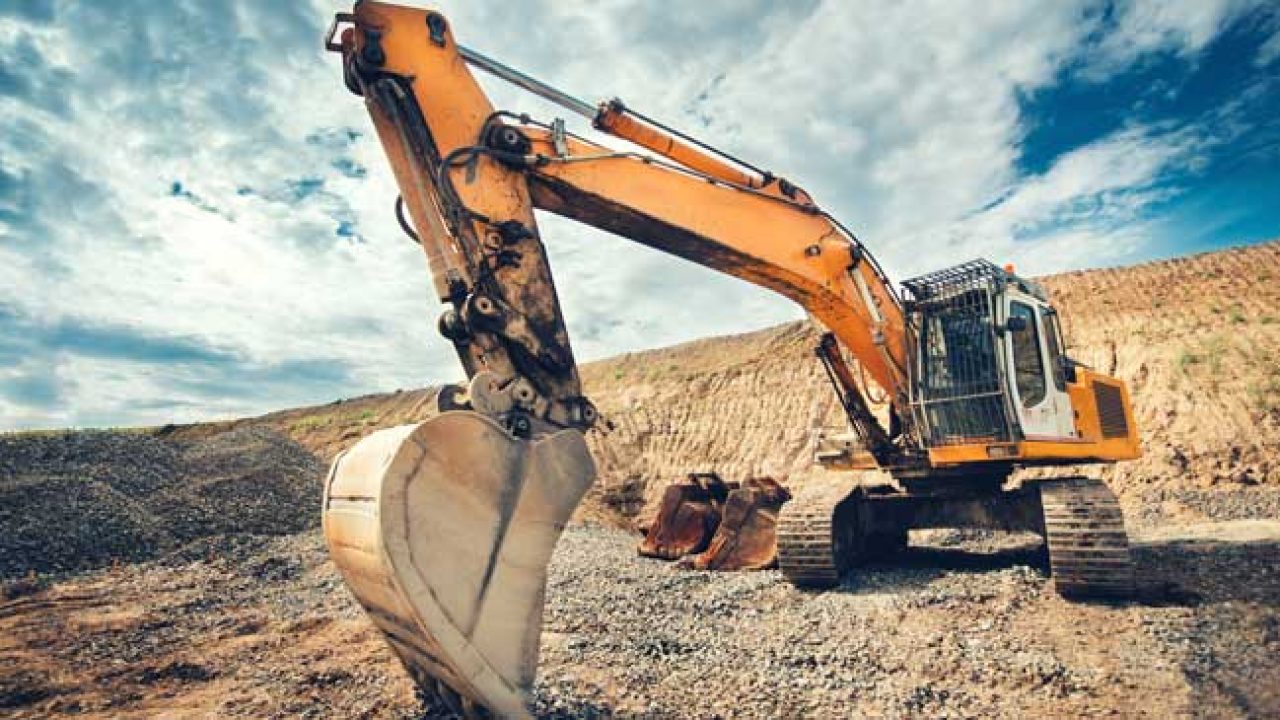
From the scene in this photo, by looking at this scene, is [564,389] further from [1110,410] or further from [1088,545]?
[1110,410]

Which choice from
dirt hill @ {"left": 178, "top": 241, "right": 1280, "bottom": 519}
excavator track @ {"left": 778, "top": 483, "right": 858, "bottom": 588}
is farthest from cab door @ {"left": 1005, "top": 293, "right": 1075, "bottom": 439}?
dirt hill @ {"left": 178, "top": 241, "right": 1280, "bottom": 519}

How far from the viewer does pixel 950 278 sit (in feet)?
22.5

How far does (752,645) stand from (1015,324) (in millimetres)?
3706

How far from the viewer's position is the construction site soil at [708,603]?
14.1 feet

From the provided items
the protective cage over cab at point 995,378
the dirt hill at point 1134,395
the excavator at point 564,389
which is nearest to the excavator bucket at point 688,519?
the excavator at point 564,389

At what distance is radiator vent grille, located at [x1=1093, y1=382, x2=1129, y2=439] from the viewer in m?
7.03

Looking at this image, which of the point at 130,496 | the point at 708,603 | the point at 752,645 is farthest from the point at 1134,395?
the point at 130,496

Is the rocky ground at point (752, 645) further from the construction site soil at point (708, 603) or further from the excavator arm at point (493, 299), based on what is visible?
the excavator arm at point (493, 299)

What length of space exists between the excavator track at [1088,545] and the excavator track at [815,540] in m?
1.84

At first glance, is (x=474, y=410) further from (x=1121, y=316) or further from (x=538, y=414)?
(x=1121, y=316)

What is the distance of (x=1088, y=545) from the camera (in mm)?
5836

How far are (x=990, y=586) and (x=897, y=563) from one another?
1.73 meters

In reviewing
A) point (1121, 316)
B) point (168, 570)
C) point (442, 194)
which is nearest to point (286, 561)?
point (168, 570)

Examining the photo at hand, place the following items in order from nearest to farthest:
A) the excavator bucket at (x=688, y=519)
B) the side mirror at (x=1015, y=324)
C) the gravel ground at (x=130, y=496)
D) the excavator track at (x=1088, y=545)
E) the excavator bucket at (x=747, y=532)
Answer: the excavator track at (x=1088, y=545)
the side mirror at (x=1015, y=324)
the excavator bucket at (x=747, y=532)
the excavator bucket at (x=688, y=519)
the gravel ground at (x=130, y=496)
